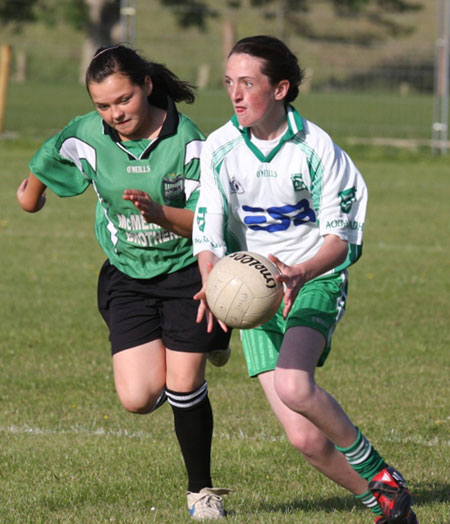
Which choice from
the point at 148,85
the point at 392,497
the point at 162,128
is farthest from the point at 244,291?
the point at 148,85

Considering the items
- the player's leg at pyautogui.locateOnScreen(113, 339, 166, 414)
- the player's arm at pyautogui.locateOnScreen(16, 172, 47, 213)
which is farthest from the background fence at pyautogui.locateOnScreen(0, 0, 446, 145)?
the player's leg at pyautogui.locateOnScreen(113, 339, 166, 414)

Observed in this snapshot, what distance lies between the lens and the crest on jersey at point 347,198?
449 centimetres

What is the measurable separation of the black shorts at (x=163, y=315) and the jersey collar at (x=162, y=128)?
605 millimetres

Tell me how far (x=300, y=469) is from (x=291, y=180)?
1.76 meters

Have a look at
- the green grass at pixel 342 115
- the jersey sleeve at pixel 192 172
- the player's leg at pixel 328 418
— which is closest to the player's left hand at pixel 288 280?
the player's leg at pixel 328 418

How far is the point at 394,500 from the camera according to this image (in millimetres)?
4324

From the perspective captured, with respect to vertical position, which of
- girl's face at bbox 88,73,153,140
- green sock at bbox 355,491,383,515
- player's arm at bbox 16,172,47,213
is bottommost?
green sock at bbox 355,491,383,515

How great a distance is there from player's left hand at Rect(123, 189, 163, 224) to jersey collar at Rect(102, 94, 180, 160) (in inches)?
13.9

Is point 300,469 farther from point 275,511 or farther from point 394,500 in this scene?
point 394,500

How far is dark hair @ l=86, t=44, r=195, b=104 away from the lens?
4883mm

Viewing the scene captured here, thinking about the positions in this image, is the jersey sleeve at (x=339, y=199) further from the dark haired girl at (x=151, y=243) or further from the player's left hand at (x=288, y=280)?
the dark haired girl at (x=151, y=243)

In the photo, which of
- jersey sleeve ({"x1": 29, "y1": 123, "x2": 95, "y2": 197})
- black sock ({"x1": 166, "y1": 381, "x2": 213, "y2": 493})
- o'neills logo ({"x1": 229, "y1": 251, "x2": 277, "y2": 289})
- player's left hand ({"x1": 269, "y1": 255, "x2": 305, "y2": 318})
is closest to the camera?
player's left hand ({"x1": 269, "y1": 255, "x2": 305, "y2": 318})

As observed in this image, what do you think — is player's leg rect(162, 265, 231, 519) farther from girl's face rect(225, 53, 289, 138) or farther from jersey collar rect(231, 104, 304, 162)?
girl's face rect(225, 53, 289, 138)

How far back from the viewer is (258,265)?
4340 mm
